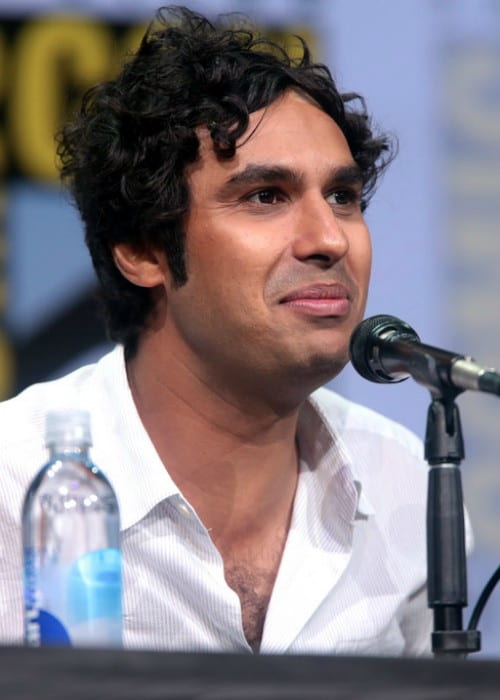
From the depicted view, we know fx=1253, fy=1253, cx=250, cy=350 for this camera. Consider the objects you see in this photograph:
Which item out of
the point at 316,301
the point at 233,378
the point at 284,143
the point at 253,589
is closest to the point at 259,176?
the point at 284,143

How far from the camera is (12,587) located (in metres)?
2.29

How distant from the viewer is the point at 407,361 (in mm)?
1742

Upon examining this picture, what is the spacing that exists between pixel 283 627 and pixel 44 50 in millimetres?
1794

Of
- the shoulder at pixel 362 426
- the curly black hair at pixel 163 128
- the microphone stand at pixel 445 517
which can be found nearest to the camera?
the microphone stand at pixel 445 517

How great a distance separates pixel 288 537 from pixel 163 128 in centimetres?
89

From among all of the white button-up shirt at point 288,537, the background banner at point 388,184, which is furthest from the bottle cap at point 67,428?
the background banner at point 388,184

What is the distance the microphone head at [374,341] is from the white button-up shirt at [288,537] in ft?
2.09

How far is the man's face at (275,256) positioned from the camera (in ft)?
7.86

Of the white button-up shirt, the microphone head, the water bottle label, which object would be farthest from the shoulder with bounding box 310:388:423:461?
the water bottle label

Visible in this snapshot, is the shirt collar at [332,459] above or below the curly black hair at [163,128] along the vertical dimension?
below

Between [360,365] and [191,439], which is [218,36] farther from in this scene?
[360,365]

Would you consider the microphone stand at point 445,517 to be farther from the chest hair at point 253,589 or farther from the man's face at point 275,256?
the chest hair at point 253,589

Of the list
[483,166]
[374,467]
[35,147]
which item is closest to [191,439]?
[374,467]

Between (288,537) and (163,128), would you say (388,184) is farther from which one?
(288,537)
